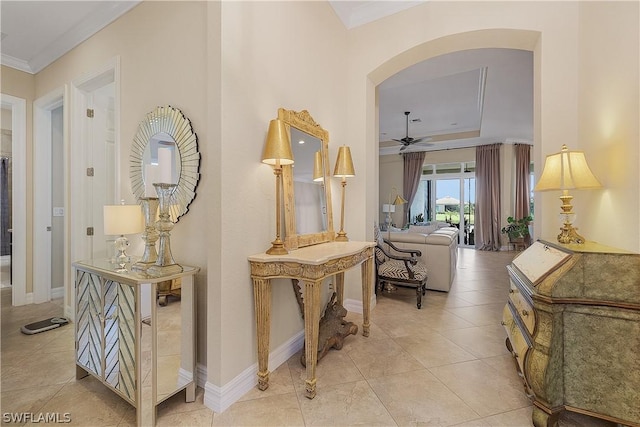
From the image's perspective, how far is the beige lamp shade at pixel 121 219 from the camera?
5.74 feet

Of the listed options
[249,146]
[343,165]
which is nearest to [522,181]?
[343,165]

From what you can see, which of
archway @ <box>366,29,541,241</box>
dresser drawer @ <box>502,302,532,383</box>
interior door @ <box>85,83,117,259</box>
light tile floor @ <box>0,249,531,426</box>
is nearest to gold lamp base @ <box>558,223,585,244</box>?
dresser drawer @ <box>502,302,532,383</box>

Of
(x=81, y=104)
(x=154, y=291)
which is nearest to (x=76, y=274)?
(x=154, y=291)

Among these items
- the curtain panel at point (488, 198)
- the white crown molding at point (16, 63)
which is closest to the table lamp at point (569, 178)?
the white crown molding at point (16, 63)

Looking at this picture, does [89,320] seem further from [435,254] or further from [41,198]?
[435,254]

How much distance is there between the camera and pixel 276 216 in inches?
75.6

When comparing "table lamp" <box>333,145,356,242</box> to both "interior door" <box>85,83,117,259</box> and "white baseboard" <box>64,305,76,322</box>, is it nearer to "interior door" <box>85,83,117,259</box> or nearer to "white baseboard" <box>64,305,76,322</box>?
"interior door" <box>85,83,117,259</box>

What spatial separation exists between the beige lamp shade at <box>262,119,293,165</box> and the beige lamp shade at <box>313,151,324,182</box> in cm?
63

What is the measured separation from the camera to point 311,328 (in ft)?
5.71

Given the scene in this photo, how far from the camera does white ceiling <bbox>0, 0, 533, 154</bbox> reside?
257 cm

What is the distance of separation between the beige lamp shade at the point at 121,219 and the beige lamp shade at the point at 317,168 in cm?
136

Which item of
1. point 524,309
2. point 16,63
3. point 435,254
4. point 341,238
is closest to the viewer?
point 524,309

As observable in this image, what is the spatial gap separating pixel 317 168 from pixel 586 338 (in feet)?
6.66

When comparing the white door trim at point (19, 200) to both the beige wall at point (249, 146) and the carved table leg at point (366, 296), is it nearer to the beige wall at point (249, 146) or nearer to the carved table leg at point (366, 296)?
the beige wall at point (249, 146)
